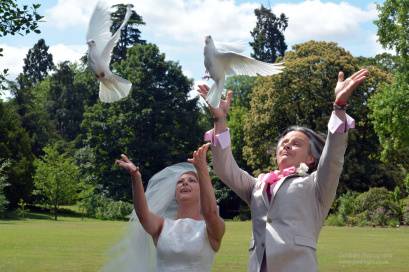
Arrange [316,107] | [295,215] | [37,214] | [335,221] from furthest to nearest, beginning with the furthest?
1. [37,214]
2. [316,107]
3. [335,221]
4. [295,215]

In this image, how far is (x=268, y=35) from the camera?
7469 cm

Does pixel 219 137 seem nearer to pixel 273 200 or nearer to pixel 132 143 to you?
pixel 273 200

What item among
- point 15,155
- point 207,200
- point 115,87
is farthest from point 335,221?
point 115,87

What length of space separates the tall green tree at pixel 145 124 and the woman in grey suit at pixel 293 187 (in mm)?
49695

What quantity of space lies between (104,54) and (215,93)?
695mm

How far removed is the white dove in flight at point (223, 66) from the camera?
14.4 ft

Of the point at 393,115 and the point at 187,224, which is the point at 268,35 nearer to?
the point at 393,115

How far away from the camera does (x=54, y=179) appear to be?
163 feet

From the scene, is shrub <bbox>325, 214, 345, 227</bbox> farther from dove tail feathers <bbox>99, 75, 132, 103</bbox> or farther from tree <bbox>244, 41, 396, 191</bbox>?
dove tail feathers <bbox>99, 75, 132, 103</bbox>

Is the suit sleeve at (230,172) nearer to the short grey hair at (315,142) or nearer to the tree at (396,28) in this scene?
the short grey hair at (315,142)

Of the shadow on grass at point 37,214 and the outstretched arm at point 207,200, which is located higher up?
the outstretched arm at point 207,200

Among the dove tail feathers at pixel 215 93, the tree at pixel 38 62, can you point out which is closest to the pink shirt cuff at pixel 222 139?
the dove tail feathers at pixel 215 93

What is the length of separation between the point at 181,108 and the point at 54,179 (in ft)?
41.0

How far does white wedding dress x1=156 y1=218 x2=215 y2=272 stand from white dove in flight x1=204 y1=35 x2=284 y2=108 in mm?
1119
